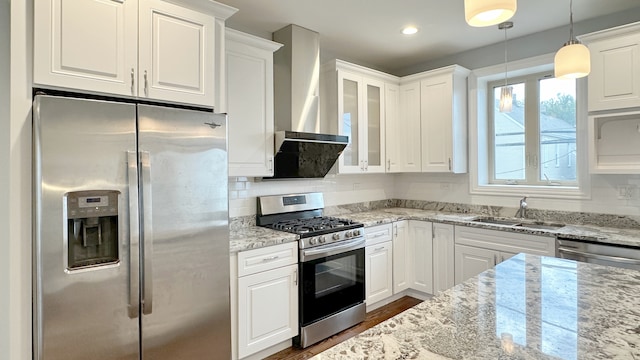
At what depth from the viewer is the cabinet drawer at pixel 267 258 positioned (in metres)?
2.35

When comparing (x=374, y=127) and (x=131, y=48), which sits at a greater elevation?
(x=131, y=48)

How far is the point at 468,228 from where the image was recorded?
3234mm

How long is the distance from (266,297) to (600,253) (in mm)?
2390

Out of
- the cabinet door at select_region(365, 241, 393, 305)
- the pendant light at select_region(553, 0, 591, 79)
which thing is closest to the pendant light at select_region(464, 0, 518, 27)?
the pendant light at select_region(553, 0, 591, 79)

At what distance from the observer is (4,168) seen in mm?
1873

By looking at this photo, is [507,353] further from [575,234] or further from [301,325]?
[575,234]

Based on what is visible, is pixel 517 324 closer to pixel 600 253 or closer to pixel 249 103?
pixel 600 253

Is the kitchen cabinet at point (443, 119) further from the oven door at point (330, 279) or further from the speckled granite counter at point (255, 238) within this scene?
the speckled granite counter at point (255, 238)

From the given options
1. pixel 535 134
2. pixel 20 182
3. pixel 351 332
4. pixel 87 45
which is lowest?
pixel 351 332

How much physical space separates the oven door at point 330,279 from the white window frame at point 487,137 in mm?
1617

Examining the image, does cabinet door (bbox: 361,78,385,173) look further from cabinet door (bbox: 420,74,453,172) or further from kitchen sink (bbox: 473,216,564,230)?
kitchen sink (bbox: 473,216,564,230)

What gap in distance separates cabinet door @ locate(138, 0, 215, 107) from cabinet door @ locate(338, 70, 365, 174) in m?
1.55

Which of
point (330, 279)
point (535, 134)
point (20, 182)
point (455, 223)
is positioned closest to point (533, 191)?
point (535, 134)

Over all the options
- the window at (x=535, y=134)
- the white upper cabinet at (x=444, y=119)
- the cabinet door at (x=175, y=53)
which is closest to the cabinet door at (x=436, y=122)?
the white upper cabinet at (x=444, y=119)
